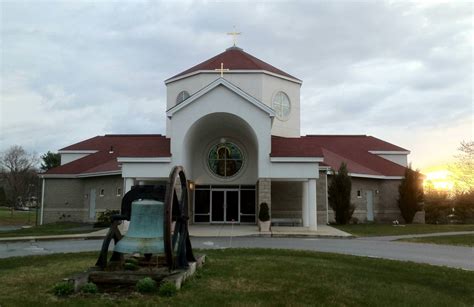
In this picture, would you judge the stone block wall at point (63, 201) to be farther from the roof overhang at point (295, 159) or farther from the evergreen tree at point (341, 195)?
the evergreen tree at point (341, 195)

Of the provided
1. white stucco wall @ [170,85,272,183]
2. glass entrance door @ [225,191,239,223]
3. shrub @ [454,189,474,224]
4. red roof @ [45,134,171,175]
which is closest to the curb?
red roof @ [45,134,171,175]

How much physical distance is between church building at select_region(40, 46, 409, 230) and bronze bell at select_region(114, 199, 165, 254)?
53.6 ft

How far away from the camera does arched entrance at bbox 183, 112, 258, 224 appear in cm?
3114

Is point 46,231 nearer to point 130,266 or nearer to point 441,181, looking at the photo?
point 130,266

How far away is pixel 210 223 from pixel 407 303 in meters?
23.5

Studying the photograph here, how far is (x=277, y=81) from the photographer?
3400cm

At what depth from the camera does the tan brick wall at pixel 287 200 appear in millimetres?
31312

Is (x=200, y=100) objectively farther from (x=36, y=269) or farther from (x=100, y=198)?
(x=36, y=269)

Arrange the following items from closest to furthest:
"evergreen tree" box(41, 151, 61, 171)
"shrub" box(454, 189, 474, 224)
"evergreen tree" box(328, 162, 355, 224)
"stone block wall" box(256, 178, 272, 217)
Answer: "stone block wall" box(256, 178, 272, 217), "evergreen tree" box(328, 162, 355, 224), "shrub" box(454, 189, 474, 224), "evergreen tree" box(41, 151, 61, 171)

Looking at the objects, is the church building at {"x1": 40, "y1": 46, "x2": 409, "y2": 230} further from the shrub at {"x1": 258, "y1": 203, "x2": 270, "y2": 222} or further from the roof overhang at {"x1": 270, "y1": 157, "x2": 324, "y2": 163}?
the shrub at {"x1": 258, "y1": 203, "x2": 270, "y2": 222}

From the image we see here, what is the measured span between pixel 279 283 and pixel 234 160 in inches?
856

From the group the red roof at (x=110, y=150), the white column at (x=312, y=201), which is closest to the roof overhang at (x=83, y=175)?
the red roof at (x=110, y=150)

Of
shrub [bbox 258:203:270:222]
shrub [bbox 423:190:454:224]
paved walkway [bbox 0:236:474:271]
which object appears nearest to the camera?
paved walkway [bbox 0:236:474:271]

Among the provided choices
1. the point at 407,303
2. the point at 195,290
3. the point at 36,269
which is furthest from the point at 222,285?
the point at 36,269
